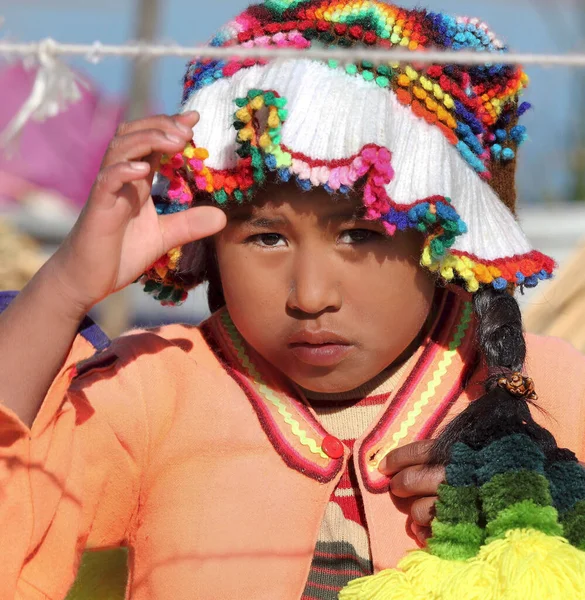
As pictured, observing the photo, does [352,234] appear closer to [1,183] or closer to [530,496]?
[530,496]

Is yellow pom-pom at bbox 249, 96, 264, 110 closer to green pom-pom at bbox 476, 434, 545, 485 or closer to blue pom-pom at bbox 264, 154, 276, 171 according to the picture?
blue pom-pom at bbox 264, 154, 276, 171

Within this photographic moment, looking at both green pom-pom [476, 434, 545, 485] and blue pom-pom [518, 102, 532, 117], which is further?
blue pom-pom [518, 102, 532, 117]

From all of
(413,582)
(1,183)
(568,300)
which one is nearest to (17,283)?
(568,300)

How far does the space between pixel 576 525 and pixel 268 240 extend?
51 centimetres

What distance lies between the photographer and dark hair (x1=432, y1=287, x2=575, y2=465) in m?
1.21

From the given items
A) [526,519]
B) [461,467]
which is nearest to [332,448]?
[461,467]

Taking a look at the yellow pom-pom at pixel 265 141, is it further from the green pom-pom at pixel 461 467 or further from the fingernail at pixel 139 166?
the green pom-pom at pixel 461 467

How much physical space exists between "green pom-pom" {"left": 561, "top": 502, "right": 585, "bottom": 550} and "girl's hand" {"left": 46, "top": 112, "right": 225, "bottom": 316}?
0.54 metres

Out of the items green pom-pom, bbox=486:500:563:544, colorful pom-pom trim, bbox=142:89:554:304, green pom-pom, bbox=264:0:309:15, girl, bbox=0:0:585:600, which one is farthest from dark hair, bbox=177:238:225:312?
green pom-pom, bbox=486:500:563:544

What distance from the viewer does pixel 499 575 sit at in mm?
1070

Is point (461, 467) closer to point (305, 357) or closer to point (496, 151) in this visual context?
point (305, 357)

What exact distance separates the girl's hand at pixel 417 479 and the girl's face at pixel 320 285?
121mm

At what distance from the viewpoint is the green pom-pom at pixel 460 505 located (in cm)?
117

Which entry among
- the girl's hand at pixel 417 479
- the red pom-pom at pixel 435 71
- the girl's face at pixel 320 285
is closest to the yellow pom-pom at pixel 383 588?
the girl's hand at pixel 417 479
